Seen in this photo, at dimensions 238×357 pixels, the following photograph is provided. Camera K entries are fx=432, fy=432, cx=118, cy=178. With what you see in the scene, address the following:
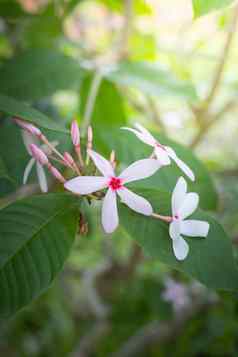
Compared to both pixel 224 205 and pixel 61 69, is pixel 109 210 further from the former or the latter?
pixel 224 205

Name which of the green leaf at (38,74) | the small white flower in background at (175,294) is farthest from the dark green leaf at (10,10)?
the small white flower in background at (175,294)

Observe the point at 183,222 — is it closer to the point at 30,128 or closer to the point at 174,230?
the point at 174,230

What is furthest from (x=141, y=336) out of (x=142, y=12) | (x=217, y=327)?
(x=142, y=12)

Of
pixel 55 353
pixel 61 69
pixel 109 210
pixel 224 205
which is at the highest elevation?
pixel 61 69

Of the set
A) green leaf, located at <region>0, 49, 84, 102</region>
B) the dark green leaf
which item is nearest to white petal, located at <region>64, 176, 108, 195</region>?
green leaf, located at <region>0, 49, 84, 102</region>

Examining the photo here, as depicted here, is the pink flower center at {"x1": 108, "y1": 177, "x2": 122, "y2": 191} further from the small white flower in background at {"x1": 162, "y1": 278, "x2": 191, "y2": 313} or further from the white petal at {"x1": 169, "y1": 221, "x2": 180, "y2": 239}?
the small white flower in background at {"x1": 162, "y1": 278, "x2": 191, "y2": 313}

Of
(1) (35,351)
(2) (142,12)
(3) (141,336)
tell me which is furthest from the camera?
(1) (35,351)

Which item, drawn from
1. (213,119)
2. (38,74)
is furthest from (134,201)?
(213,119)
